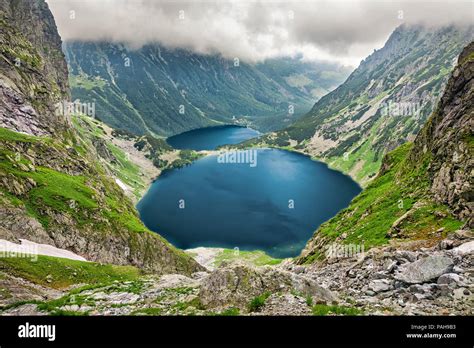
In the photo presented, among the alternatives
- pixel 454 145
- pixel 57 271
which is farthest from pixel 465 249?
pixel 57 271

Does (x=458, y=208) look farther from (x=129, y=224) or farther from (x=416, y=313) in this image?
(x=129, y=224)

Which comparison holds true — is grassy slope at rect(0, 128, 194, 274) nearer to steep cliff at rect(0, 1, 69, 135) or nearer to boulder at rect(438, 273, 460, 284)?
steep cliff at rect(0, 1, 69, 135)

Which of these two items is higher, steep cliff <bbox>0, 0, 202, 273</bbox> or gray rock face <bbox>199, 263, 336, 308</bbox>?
steep cliff <bbox>0, 0, 202, 273</bbox>

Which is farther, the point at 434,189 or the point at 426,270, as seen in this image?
the point at 434,189

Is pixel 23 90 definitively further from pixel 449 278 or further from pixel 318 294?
pixel 449 278

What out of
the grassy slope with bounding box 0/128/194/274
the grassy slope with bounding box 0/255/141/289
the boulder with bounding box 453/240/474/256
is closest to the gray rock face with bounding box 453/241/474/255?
the boulder with bounding box 453/240/474/256

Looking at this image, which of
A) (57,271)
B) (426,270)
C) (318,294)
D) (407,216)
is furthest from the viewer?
(57,271)

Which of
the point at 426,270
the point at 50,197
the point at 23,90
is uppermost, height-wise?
the point at 23,90
